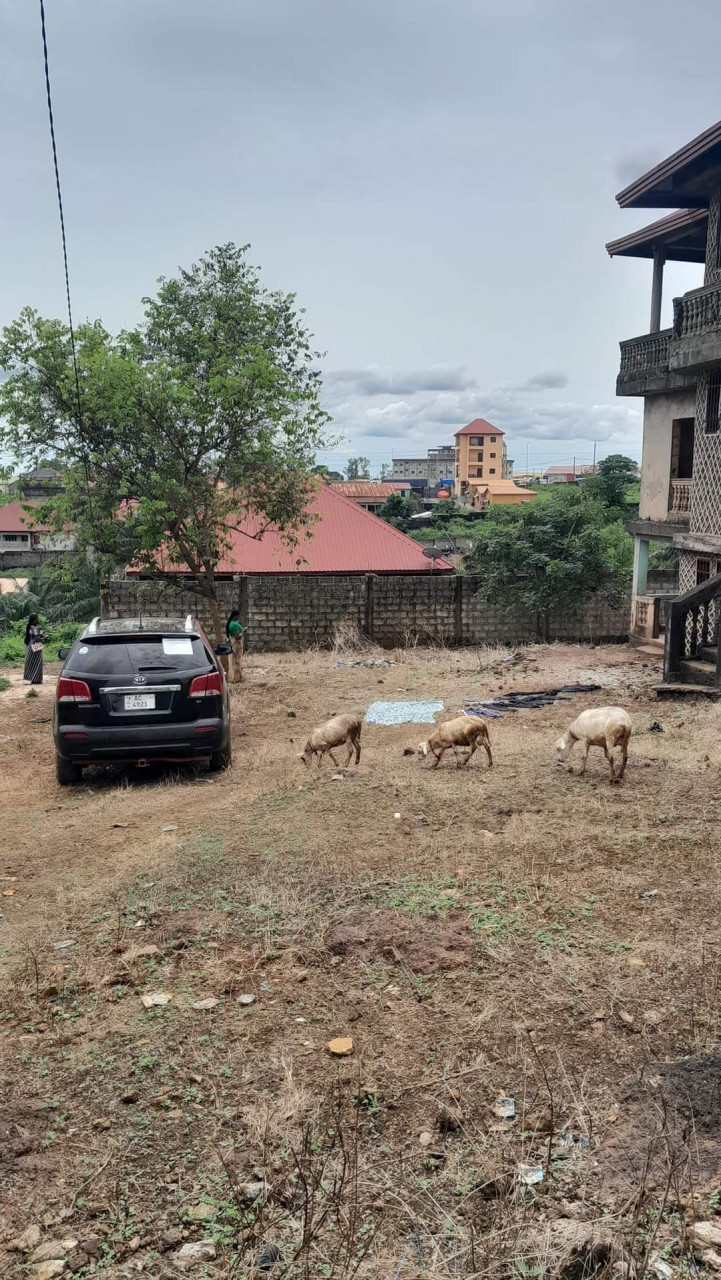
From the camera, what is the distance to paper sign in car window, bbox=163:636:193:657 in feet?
26.8

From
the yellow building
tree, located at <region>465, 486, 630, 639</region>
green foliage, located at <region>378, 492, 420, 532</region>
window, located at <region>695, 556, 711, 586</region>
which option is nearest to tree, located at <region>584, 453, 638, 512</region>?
green foliage, located at <region>378, 492, 420, 532</region>

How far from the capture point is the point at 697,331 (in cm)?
1412

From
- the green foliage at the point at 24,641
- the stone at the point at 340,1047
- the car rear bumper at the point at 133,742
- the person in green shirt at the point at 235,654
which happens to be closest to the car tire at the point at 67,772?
the car rear bumper at the point at 133,742

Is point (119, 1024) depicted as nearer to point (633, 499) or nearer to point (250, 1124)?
point (250, 1124)

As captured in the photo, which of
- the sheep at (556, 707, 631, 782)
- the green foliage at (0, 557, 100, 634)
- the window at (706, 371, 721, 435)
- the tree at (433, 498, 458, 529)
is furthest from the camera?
the tree at (433, 498, 458, 529)

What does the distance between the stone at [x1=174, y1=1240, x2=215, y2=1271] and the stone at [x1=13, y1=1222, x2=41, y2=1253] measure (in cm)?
41

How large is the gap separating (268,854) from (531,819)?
1.95 metres

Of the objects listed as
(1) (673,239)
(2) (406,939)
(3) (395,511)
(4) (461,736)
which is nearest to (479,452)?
(3) (395,511)

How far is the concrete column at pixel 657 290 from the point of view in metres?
17.6

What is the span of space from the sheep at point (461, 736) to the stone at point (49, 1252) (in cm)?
607

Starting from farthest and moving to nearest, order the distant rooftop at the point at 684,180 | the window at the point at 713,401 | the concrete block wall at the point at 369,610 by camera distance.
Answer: the concrete block wall at the point at 369,610 → the window at the point at 713,401 → the distant rooftop at the point at 684,180

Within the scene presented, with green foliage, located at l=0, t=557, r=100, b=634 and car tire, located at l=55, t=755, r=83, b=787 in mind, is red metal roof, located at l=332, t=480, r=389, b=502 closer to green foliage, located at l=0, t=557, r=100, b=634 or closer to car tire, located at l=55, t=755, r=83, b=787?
green foliage, located at l=0, t=557, r=100, b=634

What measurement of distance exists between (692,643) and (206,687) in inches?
316

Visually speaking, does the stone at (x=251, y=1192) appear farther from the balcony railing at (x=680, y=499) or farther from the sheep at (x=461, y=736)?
the balcony railing at (x=680, y=499)
